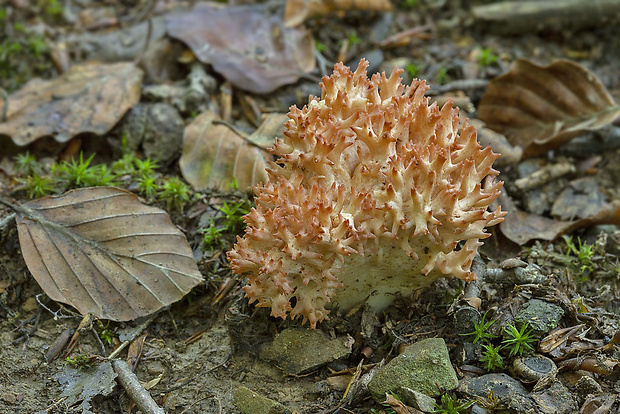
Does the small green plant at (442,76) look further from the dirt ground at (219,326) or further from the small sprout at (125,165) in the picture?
the small sprout at (125,165)

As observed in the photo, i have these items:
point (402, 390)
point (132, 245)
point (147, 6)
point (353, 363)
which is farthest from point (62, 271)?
point (147, 6)

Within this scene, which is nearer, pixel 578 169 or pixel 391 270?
pixel 391 270

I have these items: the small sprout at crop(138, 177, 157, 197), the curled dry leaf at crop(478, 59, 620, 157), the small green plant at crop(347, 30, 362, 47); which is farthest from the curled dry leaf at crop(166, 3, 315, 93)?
the curled dry leaf at crop(478, 59, 620, 157)

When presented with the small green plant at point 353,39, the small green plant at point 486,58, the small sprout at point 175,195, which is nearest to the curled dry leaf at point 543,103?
the small green plant at point 486,58

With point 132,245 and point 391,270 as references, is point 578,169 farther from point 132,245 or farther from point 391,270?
point 132,245

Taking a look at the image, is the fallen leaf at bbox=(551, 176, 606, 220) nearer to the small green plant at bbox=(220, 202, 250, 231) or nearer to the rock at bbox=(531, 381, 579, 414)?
the rock at bbox=(531, 381, 579, 414)

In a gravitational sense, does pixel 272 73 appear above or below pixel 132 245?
above
